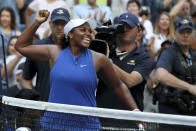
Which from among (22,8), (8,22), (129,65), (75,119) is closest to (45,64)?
(129,65)

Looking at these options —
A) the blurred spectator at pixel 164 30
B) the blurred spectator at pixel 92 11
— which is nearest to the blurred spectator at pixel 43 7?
the blurred spectator at pixel 92 11

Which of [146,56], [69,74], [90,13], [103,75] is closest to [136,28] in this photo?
[146,56]

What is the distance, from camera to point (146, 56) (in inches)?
250

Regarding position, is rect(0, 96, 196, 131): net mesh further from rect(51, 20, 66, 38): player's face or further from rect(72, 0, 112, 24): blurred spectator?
rect(72, 0, 112, 24): blurred spectator

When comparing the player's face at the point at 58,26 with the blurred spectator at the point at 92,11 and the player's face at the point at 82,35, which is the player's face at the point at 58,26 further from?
the blurred spectator at the point at 92,11

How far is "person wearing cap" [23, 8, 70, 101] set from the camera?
21.4 feet

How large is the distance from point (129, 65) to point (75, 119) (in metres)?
1.86

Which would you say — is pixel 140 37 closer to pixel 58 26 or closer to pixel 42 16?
pixel 58 26

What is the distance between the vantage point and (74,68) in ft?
15.8

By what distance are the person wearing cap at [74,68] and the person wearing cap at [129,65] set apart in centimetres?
76

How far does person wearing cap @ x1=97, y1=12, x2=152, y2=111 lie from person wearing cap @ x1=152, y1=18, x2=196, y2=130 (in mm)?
538

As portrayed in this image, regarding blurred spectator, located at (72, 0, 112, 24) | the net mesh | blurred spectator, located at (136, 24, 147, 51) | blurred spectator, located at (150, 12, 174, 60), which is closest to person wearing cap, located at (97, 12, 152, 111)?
blurred spectator, located at (136, 24, 147, 51)

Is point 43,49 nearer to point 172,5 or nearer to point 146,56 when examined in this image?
point 146,56

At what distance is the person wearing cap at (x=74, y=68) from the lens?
15.7 ft
